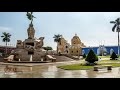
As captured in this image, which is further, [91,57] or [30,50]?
[30,50]

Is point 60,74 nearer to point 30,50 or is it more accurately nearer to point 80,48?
point 30,50

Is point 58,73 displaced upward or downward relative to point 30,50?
downward

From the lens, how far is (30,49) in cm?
3784

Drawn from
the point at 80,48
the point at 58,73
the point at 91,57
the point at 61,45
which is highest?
the point at 61,45

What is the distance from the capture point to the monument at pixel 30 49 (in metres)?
37.1

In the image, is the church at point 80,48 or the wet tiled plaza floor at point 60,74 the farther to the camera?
the church at point 80,48

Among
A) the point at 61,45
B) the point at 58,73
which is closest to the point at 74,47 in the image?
the point at 61,45

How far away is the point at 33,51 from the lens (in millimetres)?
37656

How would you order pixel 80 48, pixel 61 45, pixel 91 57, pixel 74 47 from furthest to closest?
pixel 61 45 < pixel 74 47 < pixel 80 48 < pixel 91 57

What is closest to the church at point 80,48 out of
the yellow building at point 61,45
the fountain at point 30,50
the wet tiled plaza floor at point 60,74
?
the yellow building at point 61,45

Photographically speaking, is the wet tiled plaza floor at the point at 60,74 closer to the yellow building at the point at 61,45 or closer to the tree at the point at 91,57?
the tree at the point at 91,57
